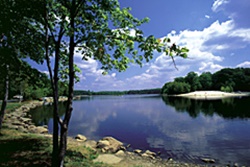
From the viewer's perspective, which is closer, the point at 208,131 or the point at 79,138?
the point at 79,138

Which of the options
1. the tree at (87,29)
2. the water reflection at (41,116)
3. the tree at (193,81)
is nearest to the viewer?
the tree at (87,29)

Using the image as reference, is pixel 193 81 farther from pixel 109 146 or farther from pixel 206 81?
pixel 109 146

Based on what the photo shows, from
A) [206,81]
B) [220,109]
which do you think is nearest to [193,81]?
[206,81]

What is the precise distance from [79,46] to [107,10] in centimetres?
181

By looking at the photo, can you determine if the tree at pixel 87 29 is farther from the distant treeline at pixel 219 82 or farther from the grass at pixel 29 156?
the distant treeline at pixel 219 82

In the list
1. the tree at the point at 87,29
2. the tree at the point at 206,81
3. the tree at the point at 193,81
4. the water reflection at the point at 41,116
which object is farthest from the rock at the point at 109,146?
the tree at the point at 206,81

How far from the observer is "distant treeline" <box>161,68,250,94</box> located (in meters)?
129

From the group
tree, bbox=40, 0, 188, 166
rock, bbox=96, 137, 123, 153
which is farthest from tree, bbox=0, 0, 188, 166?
rock, bbox=96, 137, 123, 153

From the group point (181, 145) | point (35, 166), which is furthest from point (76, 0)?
point (181, 145)

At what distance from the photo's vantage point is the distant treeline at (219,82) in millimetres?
129375

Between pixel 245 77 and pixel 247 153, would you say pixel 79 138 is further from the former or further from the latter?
pixel 245 77

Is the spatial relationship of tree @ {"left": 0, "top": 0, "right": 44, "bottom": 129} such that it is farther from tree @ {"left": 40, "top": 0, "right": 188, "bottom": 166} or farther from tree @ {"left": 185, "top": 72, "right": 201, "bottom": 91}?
tree @ {"left": 185, "top": 72, "right": 201, "bottom": 91}

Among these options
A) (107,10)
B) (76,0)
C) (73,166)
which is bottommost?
(73,166)

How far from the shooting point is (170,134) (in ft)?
78.0
